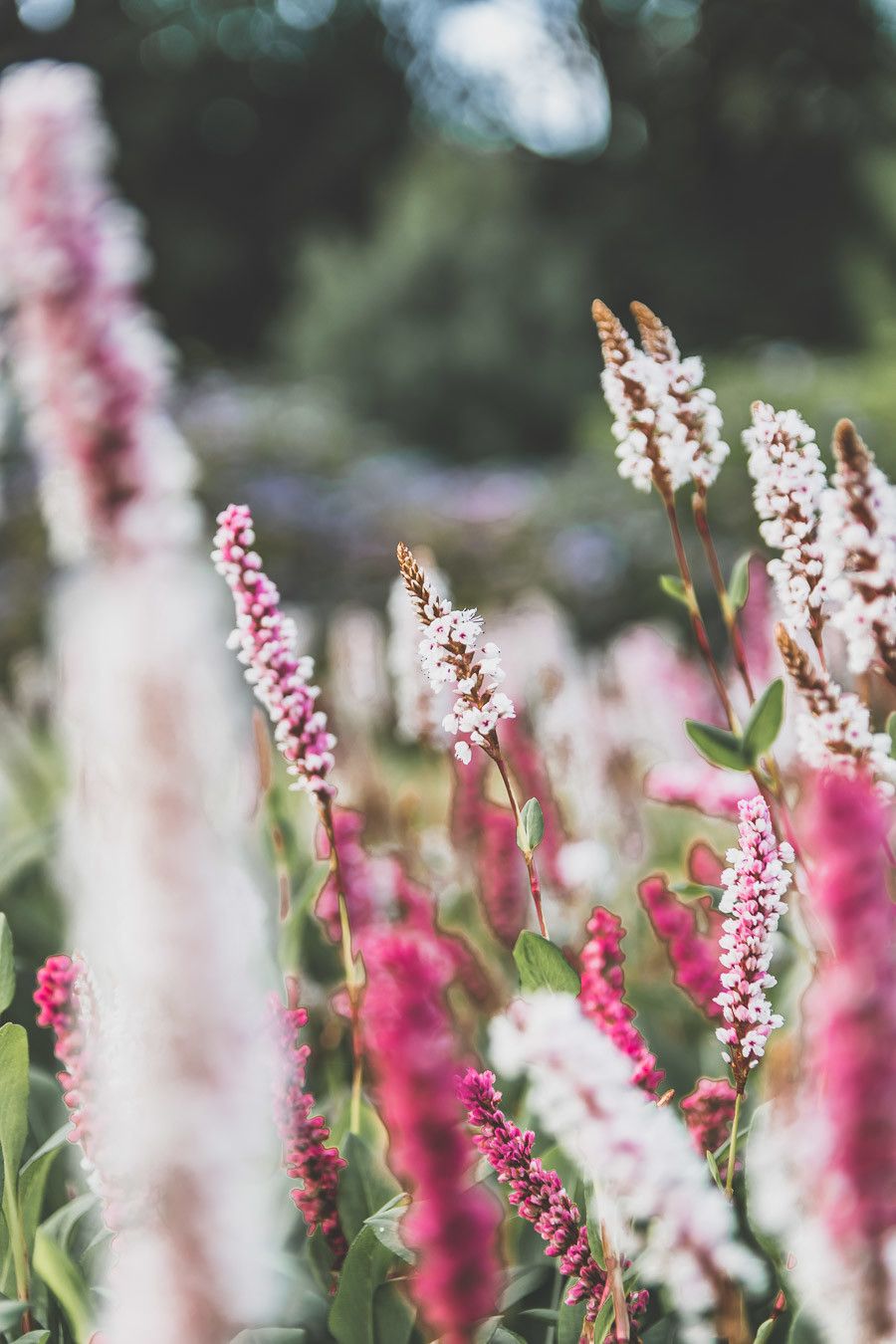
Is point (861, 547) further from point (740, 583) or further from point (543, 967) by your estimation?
point (543, 967)

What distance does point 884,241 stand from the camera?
1716 centimetres

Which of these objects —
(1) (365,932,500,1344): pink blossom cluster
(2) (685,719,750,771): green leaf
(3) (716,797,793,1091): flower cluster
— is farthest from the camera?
(2) (685,719,750,771): green leaf

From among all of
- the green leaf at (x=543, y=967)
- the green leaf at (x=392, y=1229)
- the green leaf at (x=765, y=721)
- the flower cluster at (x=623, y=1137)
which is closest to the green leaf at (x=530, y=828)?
the green leaf at (x=543, y=967)

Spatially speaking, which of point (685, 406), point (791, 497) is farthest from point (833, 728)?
point (685, 406)

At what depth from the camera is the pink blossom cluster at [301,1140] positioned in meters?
1.04

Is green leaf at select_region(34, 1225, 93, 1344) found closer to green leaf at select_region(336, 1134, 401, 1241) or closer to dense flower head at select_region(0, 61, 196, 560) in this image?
green leaf at select_region(336, 1134, 401, 1241)

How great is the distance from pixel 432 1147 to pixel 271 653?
524 mm

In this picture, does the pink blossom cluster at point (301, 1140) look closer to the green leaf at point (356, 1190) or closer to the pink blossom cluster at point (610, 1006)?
the green leaf at point (356, 1190)

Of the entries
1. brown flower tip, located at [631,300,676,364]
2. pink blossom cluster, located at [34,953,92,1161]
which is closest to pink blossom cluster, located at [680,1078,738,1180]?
pink blossom cluster, located at [34,953,92,1161]

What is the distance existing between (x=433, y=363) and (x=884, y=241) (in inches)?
268

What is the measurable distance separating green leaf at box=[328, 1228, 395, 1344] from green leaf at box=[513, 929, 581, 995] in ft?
0.77

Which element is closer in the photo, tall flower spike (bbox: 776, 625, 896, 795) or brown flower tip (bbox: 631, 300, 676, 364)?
tall flower spike (bbox: 776, 625, 896, 795)

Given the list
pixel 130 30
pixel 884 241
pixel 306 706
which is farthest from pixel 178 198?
pixel 306 706

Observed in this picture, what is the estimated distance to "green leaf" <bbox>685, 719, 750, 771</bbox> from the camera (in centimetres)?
95
